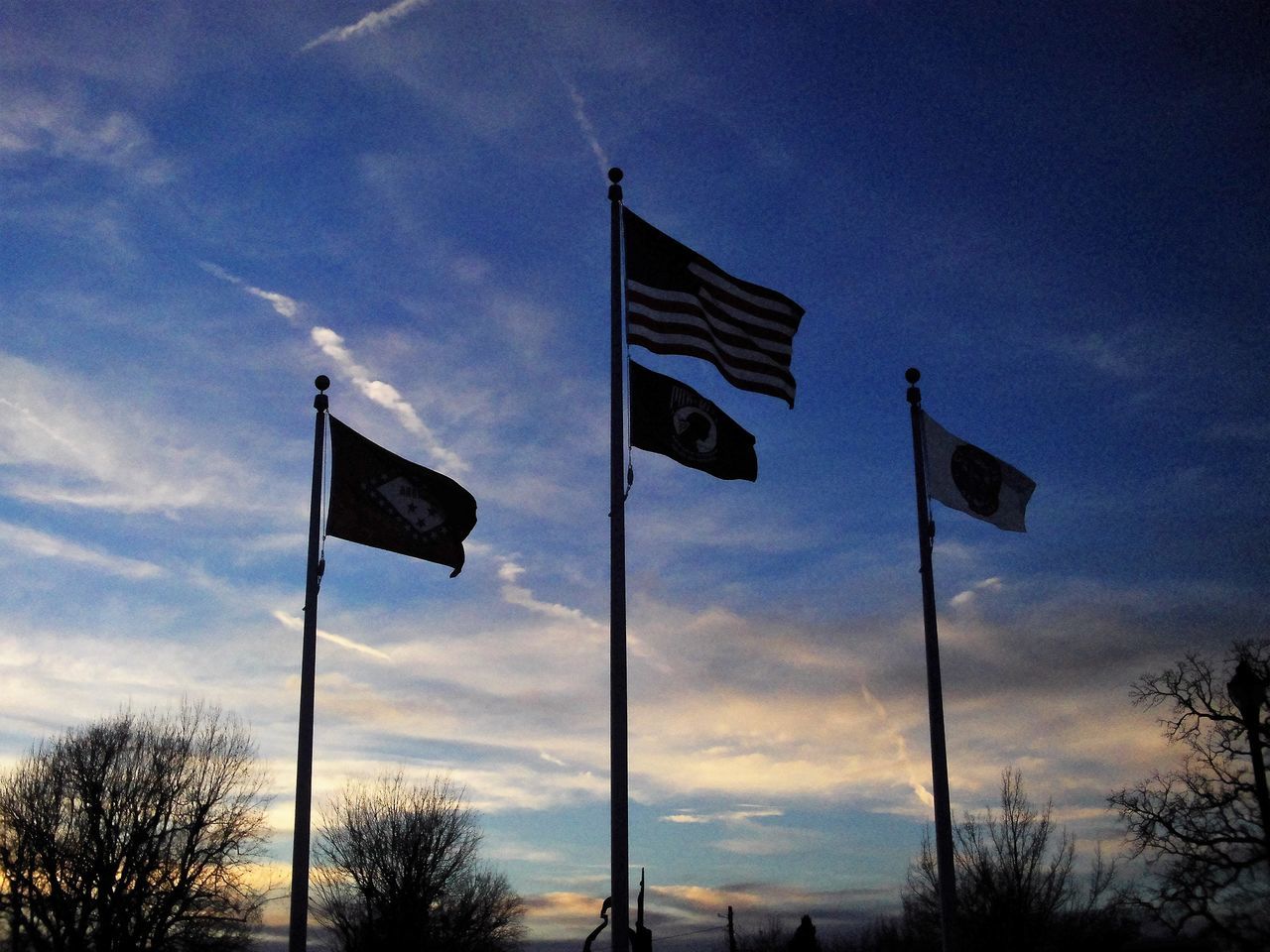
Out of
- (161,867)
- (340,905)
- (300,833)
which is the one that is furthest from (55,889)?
(300,833)

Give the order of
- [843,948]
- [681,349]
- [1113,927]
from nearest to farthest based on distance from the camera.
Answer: [681,349] → [1113,927] → [843,948]

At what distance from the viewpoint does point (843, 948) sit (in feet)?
376

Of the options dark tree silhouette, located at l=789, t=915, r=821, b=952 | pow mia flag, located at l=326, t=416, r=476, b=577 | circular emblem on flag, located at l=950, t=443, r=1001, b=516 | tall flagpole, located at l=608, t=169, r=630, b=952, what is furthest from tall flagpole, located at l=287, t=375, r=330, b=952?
circular emblem on flag, located at l=950, t=443, r=1001, b=516

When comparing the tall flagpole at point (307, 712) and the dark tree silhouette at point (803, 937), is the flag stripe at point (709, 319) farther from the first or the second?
the dark tree silhouette at point (803, 937)

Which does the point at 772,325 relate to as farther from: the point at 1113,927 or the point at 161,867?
the point at 1113,927

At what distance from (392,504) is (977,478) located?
33.3ft

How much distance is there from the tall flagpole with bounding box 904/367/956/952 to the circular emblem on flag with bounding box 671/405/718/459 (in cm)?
572

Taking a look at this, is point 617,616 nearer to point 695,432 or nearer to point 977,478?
point 695,432

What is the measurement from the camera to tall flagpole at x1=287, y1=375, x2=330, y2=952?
16.2 m

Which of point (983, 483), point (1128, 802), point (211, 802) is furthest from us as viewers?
point (211, 802)

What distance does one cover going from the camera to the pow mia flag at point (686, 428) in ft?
49.1

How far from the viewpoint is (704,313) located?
16.7m

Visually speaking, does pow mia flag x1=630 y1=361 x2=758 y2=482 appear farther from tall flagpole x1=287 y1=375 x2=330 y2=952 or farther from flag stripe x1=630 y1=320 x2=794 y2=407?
tall flagpole x1=287 y1=375 x2=330 y2=952

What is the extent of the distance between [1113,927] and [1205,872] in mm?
20482
